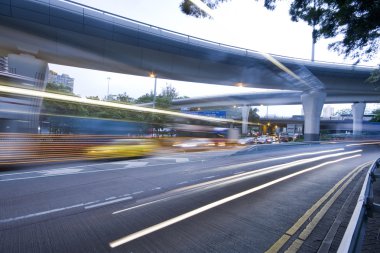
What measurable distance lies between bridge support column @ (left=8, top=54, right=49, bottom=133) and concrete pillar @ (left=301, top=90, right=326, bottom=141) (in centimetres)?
3077

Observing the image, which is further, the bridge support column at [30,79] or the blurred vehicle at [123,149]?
the blurred vehicle at [123,149]

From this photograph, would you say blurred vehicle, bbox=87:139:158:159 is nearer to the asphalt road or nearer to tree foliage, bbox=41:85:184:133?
tree foliage, bbox=41:85:184:133

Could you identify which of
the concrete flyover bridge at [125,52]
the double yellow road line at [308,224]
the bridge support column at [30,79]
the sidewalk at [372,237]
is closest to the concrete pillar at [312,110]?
the concrete flyover bridge at [125,52]

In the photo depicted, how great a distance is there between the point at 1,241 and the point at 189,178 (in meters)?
6.32

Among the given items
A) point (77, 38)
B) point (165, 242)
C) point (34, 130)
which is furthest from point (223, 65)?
point (165, 242)

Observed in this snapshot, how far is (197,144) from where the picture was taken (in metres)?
22.5

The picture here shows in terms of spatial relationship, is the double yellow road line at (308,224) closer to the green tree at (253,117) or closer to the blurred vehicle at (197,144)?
the blurred vehicle at (197,144)

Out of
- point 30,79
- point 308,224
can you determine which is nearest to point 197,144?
point 30,79

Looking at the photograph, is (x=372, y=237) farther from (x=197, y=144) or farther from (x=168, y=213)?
(x=197, y=144)

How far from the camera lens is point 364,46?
345 inches

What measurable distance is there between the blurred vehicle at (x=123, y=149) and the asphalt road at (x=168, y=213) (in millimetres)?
4439

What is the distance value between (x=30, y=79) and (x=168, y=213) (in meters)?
11.9

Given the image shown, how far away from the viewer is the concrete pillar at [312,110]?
97.6 feet

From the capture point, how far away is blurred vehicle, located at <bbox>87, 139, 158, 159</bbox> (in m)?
13.7
